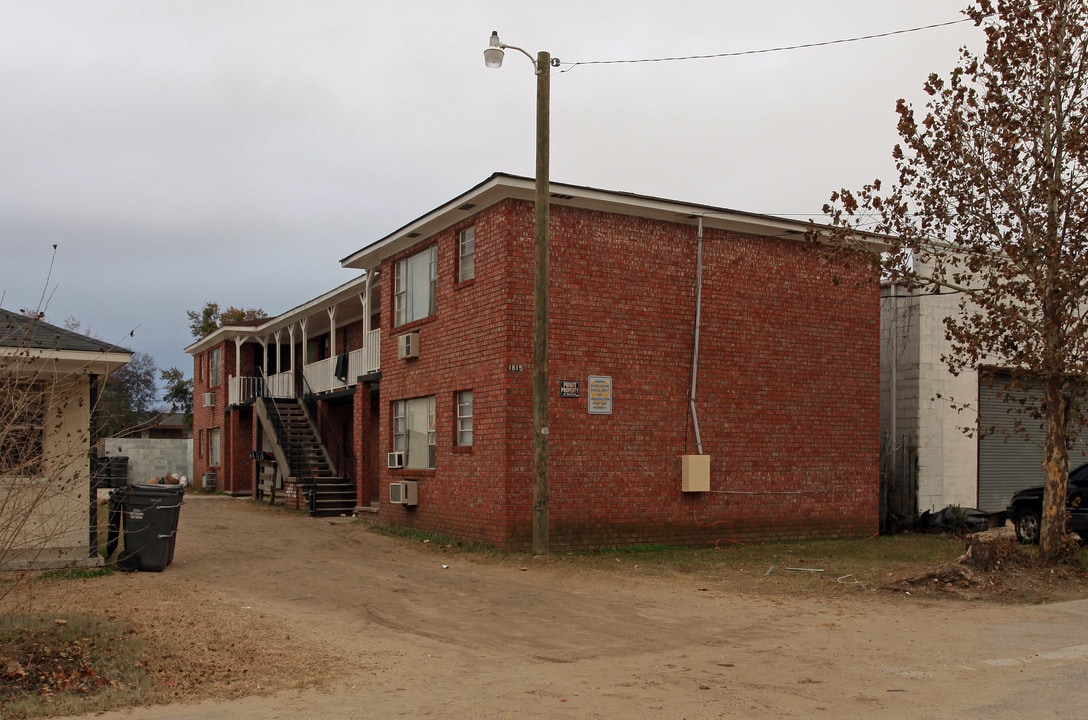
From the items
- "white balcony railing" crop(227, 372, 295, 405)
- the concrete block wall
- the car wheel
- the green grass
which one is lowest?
the concrete block wall

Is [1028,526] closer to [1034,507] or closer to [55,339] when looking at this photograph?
[1034,507]

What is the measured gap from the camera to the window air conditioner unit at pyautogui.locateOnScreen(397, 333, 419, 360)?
1922 cm

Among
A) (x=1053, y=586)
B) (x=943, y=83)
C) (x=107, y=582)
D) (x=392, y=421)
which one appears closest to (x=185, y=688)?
(x=107, y=582)

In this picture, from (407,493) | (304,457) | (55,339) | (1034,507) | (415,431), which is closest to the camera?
(55,339)

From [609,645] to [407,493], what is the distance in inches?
403

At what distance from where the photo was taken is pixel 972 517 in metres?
20.3

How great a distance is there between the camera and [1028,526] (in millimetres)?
18188

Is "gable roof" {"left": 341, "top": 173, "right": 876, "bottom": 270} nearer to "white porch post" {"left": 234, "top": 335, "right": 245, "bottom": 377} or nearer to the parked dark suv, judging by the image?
the parked dark suv

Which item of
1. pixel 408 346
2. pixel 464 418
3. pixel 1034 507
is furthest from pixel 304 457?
pixel 1034 507

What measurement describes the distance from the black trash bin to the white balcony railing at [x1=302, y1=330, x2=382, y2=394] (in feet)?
27.4

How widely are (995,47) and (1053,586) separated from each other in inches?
278

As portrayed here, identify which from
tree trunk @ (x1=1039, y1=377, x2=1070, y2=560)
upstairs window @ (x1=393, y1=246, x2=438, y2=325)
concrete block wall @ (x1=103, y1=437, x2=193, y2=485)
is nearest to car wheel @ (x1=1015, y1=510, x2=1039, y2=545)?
tree trunk @ (x1=1039, y1=377, x2=1070, y2=560)

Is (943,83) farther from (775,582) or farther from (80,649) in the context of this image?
(80,649)

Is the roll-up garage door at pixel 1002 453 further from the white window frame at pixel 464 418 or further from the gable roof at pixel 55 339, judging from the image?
the gable roof at pixel 55 339
